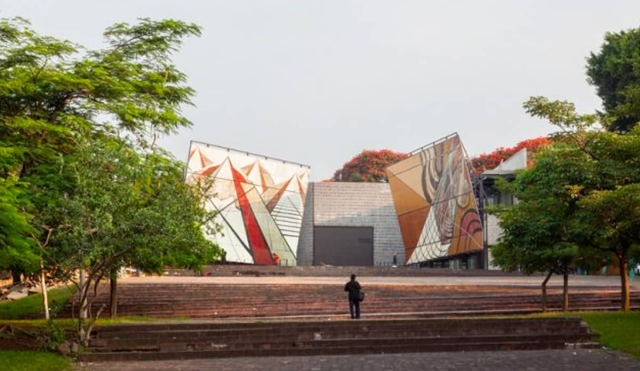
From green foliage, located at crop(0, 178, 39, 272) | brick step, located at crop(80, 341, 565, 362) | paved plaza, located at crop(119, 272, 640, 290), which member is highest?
green foliage, located at crop(0, 178, 39, 272)

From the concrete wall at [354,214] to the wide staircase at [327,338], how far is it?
41883mm

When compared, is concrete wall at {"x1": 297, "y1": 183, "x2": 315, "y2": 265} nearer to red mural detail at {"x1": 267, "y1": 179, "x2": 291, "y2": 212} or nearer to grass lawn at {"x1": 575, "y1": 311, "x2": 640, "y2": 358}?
red mural detail at {"x1": 267, "y1": 179, "x2": 291, "y2": 212}

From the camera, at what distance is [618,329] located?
1511cm

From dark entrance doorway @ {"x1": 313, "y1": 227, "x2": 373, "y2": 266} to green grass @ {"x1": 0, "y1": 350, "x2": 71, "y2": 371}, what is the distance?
44.0 meters

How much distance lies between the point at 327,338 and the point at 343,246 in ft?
139

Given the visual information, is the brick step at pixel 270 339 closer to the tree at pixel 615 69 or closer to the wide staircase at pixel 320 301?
the wide staircase at pixel 320 301

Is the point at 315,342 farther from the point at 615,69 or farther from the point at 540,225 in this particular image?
the point at 615,69

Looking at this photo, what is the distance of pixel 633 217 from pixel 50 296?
751 inches

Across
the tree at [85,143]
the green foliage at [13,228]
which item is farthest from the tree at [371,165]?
the green foliage at [13,228]

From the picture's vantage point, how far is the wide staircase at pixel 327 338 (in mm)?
13711

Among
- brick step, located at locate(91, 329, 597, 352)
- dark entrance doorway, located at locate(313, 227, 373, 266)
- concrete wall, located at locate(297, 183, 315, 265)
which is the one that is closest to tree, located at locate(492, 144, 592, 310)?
brick step, located at locate(91, 329, 597, 352)

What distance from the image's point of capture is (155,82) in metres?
17.9

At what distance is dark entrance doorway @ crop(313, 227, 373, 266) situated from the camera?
5669cm

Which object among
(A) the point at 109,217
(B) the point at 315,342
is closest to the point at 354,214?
(B) the point at 315,342
